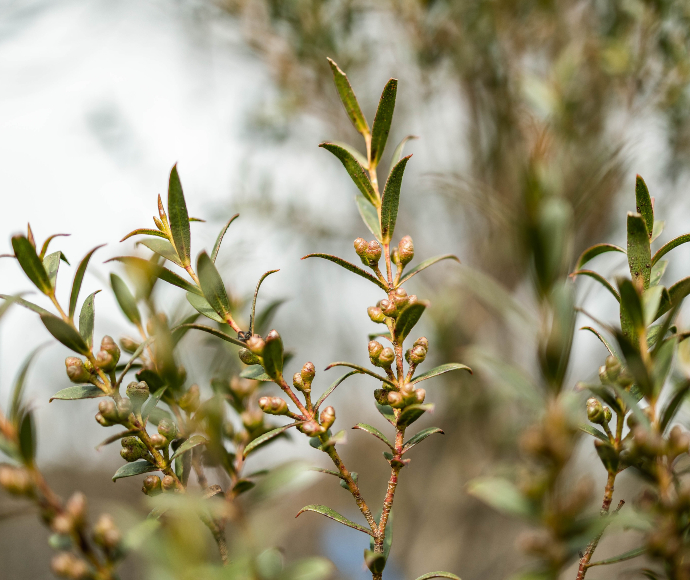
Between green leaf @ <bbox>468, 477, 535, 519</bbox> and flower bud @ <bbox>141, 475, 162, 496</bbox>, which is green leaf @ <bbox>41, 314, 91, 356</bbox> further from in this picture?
green leaf @ <bbox>468, 477, 535, 519</bbox>

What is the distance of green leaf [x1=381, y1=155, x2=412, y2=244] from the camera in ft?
1.37

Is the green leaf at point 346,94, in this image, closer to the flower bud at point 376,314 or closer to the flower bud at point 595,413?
the flower bud at point 376,314

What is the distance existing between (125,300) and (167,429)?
0.14 m

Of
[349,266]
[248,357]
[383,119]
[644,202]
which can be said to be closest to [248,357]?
[248,357]

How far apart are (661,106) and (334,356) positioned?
180cm

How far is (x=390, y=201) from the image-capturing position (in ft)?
1.42

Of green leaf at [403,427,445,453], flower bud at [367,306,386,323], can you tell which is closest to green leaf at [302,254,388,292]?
→ flower bud at [367,306,386,323]

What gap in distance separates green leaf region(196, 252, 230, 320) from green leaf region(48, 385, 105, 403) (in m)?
0.12

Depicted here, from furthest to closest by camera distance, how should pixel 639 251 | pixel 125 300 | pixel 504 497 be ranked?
pixel 125 300, pixel 639 251, pixel 504 497

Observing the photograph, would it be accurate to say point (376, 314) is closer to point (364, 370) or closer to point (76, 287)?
point (364, 370)

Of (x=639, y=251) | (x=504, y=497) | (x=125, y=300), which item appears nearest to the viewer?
(x=504, y=497)

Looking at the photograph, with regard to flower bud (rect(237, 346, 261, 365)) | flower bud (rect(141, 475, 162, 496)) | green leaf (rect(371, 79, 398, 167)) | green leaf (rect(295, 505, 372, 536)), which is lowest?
green leaf (rect(295, 505, 372, 536))

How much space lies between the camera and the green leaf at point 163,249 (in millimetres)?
428

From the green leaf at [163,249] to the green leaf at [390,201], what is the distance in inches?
6.9
